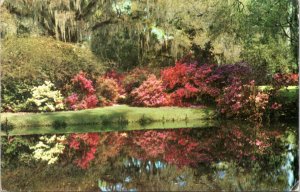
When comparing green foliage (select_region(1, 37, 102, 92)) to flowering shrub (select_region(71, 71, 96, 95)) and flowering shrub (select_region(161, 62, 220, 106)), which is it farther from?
flowering shrub (select_region(161, 62, 220, 106))

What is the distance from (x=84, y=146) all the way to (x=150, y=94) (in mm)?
2552

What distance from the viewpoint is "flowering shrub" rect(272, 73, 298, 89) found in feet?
34.1

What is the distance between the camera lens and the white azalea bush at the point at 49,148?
25.9 ft

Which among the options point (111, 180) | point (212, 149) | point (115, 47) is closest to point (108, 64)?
point (115, 47)

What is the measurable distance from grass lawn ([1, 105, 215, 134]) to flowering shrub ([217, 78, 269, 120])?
1.14ft

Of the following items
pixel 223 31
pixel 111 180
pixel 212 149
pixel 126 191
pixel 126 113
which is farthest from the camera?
pixel 223 31

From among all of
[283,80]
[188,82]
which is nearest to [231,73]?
[188,82]

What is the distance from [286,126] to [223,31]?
2.75 metres

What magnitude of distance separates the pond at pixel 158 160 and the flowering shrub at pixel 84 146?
2cm

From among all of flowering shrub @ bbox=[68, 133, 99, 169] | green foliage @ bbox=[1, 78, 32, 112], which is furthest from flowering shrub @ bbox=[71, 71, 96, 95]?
flowering shrub @ bbox=[68, 133, 99, 169]

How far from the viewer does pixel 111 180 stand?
635cm

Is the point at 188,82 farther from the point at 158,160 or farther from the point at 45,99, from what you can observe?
the point at 158,160

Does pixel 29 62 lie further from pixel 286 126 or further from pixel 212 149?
pixel 286 126

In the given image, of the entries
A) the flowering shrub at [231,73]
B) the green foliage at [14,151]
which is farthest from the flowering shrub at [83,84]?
the flowering shrub at [231,73]
